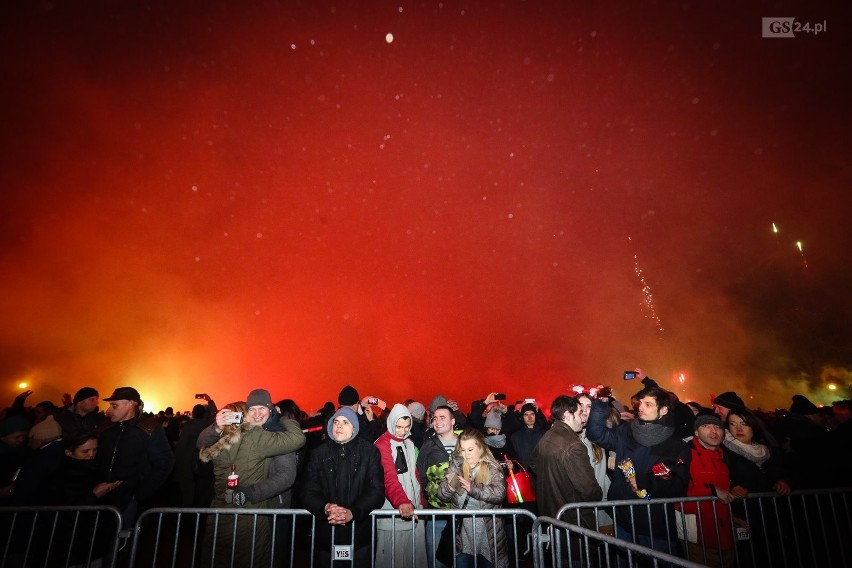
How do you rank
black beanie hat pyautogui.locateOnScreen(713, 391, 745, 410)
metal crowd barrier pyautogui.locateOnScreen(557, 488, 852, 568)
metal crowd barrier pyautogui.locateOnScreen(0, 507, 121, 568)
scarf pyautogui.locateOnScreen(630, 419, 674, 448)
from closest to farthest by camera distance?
metal crowd barrier pyautogui.locateOnScreen(0, 507, 121, 568) → metal crowd barrier pyautogui.locateOnScreen(557, 488, 852, 568) → scarf pyautogui.locateOnScreen(630, 419, 674, 448) → black beanie hat pyautogui.locateOnScreen(713, 391, 745, 410)

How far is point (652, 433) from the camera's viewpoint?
4652 mm

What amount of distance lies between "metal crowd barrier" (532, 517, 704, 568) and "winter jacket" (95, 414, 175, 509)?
474 centimetres

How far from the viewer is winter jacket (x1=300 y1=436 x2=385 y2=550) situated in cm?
430

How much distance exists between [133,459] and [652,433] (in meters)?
6.64

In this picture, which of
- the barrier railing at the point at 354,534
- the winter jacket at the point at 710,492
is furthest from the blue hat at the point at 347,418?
the winter jacket at the point at 710,492

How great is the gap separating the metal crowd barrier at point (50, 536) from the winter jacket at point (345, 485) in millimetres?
2028

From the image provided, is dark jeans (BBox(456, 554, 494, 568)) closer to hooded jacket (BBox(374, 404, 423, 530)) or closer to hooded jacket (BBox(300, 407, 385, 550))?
hooded jacket (BBox(374, 404, 423, 530))

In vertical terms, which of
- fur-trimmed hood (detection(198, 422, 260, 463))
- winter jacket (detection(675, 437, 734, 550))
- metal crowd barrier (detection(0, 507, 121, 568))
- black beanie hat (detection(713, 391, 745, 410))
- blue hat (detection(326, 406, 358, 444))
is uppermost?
black beanie hat (detection(713, 391, 745, 410))

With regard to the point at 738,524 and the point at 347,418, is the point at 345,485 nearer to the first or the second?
the point at 347,418

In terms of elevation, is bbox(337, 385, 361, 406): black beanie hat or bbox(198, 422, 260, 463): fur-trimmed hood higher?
bbox(337, 385, 361, 406): black beanie hat

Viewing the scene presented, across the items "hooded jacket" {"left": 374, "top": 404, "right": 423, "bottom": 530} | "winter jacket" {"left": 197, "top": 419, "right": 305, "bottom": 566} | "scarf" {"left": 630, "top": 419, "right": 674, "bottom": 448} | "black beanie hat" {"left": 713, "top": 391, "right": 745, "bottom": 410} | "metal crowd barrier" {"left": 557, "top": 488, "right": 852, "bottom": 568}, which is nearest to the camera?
"metal crowd barrier" {"left": 557, "top": 488, "right": 852, "bottom": 568}

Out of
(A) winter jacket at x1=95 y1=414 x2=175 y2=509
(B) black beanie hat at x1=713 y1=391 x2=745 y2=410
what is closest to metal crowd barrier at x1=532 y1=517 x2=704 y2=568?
(B) black beanie hat at x1=713 y1=391 x2=745 y2=410

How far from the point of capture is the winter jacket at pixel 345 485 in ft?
14.1

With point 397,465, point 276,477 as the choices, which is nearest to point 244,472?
point 276,477
